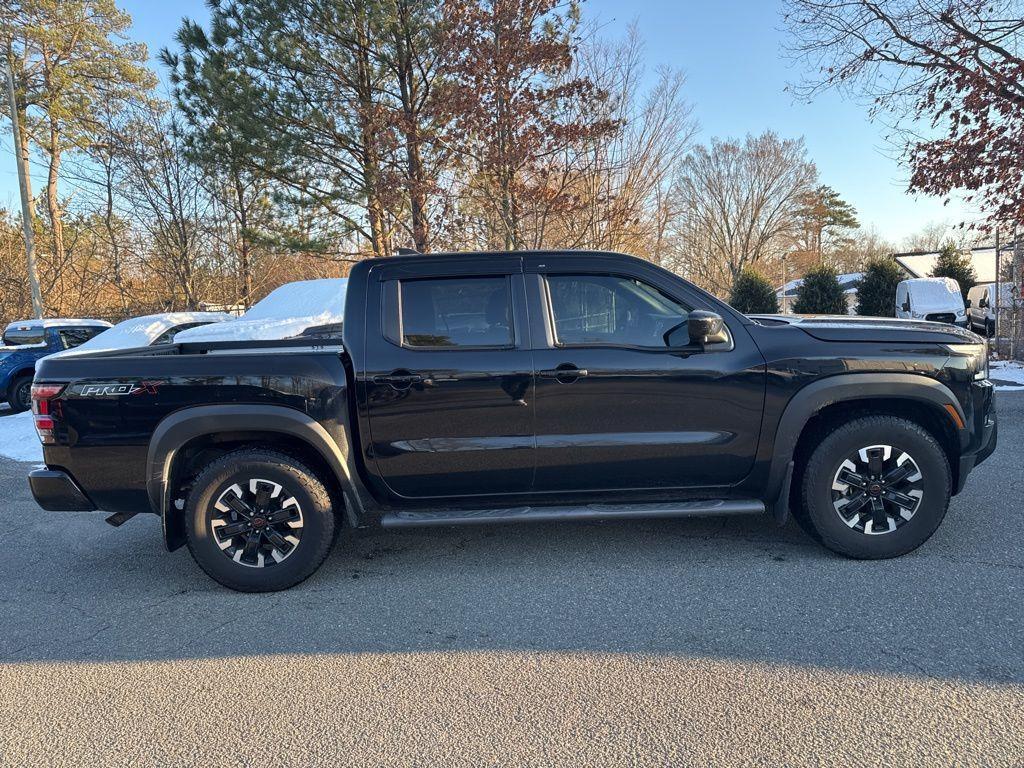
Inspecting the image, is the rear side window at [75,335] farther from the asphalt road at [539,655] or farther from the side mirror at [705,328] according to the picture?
the side mirror at [705,328]

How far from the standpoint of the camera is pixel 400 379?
11.3ft

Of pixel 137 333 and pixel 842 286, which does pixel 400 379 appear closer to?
pixel 137 333

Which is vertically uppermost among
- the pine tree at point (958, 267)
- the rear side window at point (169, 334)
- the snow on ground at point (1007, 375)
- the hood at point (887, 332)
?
the pine tree at point (958, 267)

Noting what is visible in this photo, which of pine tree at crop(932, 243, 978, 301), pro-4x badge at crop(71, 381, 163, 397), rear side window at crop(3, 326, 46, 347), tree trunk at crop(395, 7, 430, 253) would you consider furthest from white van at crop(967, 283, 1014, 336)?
rear side window at crop(3, 326, 46, 347)

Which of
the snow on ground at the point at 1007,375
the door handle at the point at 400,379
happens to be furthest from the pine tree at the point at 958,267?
the door handle at the point at 400,379

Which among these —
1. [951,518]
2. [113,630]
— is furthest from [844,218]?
[113,630]

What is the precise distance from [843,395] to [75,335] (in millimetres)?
13895

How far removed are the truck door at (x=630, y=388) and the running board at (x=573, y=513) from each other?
0.39ft

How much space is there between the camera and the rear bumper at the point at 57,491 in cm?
344

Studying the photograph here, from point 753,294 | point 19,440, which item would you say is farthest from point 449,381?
point 753,294

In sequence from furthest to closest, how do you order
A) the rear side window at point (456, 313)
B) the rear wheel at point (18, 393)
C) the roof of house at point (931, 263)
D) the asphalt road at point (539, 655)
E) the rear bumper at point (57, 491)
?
the roof of house at point (931, 263), the rear wheel at point (18, 393), the rear side window at point (456, 313), the rear bumper at point (57, 491), the asphalt road at point (539, 655)

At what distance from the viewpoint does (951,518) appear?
4223 mm

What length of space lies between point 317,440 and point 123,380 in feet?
3.61

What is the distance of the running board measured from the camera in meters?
3.48
